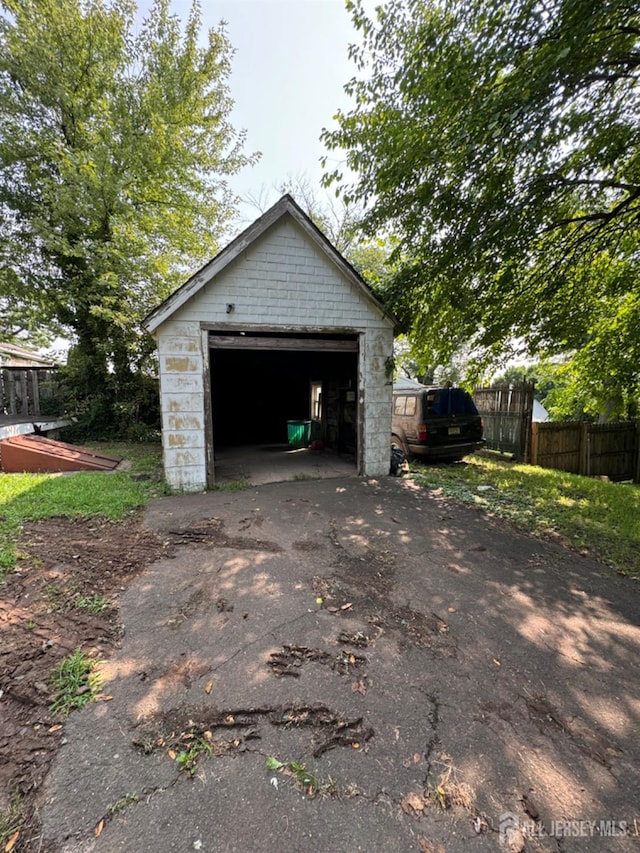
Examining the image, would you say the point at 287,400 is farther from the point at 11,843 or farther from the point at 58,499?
the point at 11,843

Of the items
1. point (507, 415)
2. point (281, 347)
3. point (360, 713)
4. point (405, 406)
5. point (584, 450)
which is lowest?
point (360, 713)

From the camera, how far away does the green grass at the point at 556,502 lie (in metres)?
4.89

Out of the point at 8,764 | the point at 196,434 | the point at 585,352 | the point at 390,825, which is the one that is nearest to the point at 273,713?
the point at 390,825

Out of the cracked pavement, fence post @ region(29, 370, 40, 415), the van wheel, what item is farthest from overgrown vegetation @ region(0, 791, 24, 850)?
fence post @ region(29, 370, 40, 415)

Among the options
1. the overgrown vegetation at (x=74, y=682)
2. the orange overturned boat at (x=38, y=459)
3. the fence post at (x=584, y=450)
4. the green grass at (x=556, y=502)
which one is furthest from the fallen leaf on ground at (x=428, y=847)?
the fence post at (x=584, y=450)

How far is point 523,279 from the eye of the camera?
731cm

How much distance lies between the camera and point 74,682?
7.83 feet

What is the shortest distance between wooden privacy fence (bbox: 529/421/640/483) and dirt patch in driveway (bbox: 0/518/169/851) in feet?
33.4

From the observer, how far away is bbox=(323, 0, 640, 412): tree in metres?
4.73

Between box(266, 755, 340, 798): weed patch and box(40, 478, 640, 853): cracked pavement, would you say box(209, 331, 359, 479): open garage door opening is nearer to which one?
box(40, 478, 640, 853): cracked pavement

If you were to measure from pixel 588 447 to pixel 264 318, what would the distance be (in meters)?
9.76

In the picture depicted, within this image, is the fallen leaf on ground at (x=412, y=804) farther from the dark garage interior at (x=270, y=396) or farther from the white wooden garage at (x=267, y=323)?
the dark garage interior at (x=270, y=396)

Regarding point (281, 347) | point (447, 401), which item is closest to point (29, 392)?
point (281, 347)

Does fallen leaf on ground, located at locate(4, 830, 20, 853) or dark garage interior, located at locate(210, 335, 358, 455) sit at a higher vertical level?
dark garage interior, located at locate(210, 335, 358, 455)
